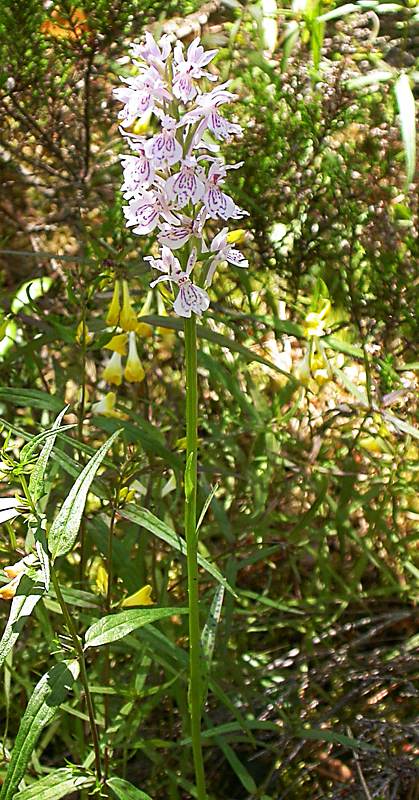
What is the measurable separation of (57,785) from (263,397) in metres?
0.69

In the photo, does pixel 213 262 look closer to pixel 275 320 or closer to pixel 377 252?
pixel 275 320

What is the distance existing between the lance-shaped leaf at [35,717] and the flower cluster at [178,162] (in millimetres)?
300

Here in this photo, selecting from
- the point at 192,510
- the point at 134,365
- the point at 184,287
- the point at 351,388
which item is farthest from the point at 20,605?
the point at 351,388

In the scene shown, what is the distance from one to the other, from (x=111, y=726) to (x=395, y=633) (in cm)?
61

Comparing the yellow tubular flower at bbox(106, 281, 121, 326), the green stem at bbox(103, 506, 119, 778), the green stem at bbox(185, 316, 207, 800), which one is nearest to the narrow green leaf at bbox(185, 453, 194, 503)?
the green stem at bbox(185, 316, 207, 800)

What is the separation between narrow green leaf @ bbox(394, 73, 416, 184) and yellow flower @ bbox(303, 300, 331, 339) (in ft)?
0.66

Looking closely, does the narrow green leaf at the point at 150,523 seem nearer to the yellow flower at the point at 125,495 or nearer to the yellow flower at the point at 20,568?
the yellow flower at the point at 125,495

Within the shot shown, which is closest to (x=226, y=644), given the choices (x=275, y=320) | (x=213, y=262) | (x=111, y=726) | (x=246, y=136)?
(x=111, y=726)

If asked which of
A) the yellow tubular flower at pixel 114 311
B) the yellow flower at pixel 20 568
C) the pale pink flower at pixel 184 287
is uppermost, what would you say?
the pale pink flower at pixel 184 287

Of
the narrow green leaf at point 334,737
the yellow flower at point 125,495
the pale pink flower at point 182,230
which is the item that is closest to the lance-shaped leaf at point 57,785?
the yellow flower at point 125,495

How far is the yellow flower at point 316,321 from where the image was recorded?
1176 mm

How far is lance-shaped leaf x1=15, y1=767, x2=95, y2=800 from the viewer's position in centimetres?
78

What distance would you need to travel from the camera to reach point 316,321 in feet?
3.87

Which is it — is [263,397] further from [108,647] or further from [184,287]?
[184,287]
